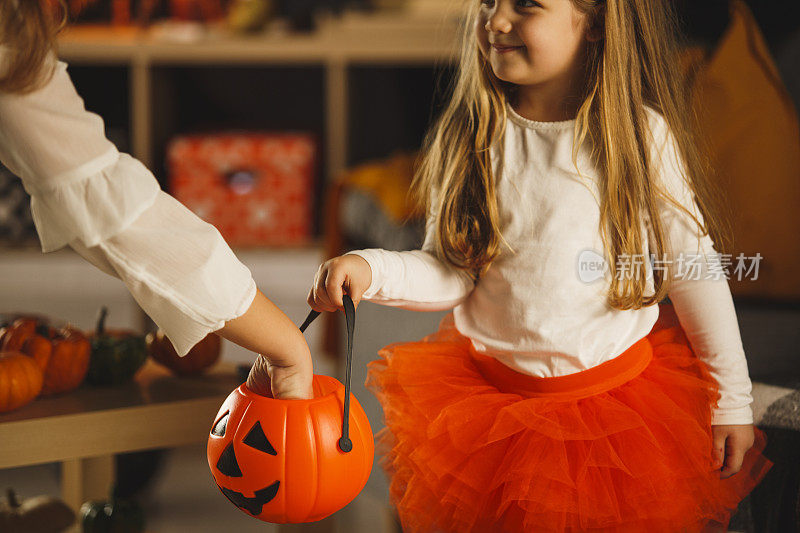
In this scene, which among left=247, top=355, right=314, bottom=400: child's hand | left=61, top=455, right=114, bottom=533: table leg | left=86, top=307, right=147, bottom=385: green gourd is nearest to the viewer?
left=247, top=355, right=314, bottom=400: child's hand

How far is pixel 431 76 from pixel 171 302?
189cm

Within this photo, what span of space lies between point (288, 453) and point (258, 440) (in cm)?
3

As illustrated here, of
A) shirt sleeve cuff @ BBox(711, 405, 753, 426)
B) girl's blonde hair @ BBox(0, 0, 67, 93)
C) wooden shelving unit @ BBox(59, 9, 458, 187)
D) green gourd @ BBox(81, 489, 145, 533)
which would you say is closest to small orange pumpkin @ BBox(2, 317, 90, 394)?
green gourd @ BBox(81, 489, 145, 533)

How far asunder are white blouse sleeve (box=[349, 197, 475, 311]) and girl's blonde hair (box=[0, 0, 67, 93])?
0.33m

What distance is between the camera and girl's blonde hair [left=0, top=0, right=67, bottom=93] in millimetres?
610

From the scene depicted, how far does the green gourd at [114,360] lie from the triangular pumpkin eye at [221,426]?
0.92 ft

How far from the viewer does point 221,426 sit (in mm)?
732

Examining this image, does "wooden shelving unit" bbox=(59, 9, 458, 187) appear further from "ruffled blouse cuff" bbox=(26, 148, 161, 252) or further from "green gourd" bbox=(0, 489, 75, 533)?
"ruffled blouse cuff" bbox=(26, 148, 161, 252)

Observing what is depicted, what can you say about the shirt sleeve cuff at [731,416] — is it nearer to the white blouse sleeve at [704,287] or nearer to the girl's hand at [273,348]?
the white blouse sleeve at [704,287]

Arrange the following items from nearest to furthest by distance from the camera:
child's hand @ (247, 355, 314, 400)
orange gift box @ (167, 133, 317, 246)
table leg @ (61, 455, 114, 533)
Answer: child's hand @ (247, 355, 314, 400) < table leg @ (61, 455, 114, 533) < orange gift box @ (167, 133, 317, 246)

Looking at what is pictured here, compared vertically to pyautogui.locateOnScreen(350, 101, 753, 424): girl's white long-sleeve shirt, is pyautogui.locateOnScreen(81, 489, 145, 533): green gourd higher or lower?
lower

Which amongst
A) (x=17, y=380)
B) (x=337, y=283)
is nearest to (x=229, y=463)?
(x=337, y=283)

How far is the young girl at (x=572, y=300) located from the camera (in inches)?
→ 30.5

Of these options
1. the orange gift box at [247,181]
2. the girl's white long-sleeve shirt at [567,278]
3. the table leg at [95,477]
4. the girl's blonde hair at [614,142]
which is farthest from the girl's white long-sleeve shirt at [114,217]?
the orange gift box at [247,181]
